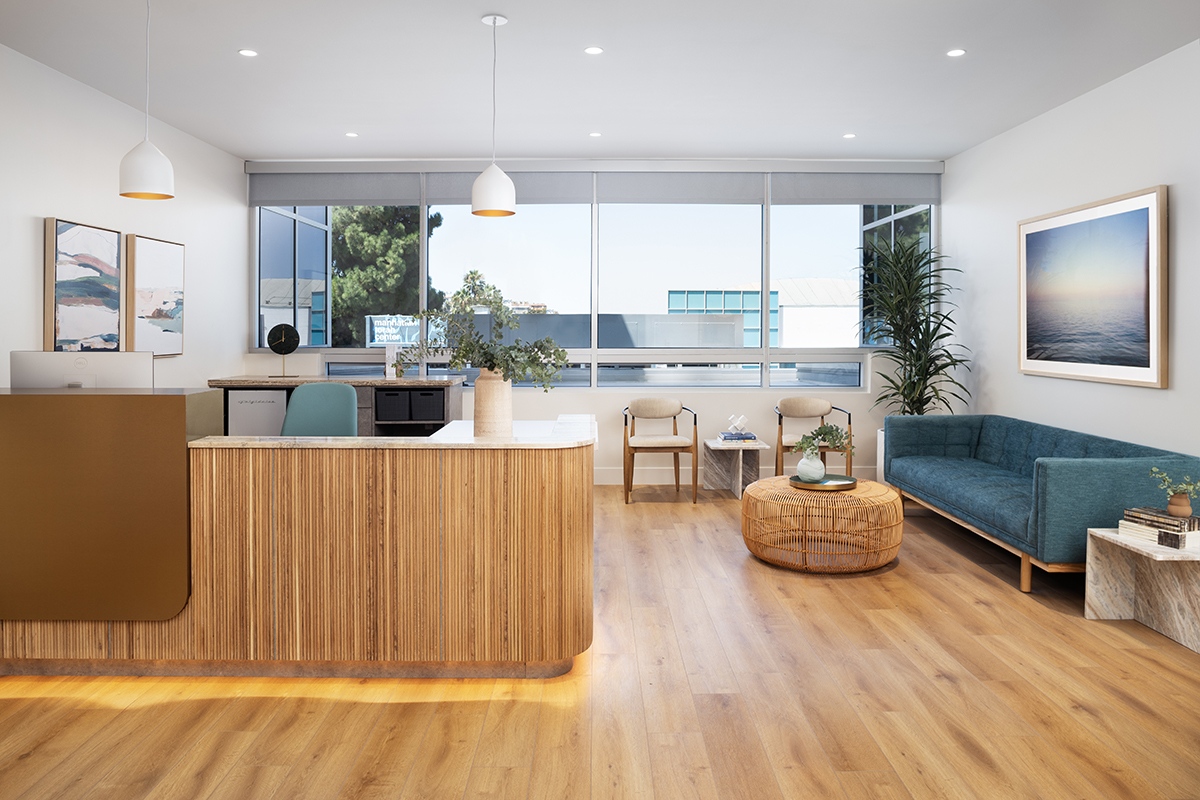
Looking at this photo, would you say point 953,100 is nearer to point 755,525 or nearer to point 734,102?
point 734,102

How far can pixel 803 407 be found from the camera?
6621mm

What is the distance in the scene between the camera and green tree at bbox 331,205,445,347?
6758 mm

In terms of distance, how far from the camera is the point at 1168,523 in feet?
10.8

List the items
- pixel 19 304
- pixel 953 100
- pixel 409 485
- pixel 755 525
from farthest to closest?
pixel 953 100 < pixel 755 525 < pixel 19 304 < pixel 409 485

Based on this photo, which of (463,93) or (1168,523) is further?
(463,93)

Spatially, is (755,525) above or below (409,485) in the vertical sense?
below

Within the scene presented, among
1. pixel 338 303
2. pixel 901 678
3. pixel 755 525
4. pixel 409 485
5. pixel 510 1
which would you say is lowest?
pixel 901 678

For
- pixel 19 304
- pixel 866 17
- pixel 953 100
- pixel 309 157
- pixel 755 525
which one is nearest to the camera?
pixel 866 17

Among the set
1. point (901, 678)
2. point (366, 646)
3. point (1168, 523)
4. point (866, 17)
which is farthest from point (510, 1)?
point (1168, 523)

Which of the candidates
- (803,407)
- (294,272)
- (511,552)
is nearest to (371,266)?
(294,272)

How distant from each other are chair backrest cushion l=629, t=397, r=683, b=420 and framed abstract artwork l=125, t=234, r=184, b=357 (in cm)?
351

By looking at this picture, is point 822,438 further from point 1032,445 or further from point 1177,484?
point 1177,484

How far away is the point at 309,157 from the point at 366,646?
4.92 m

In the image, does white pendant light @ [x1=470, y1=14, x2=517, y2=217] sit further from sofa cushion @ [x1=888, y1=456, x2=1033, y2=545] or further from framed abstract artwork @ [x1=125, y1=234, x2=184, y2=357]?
sofa cushion @ [x1=888, y1=456, x2=1033, y2=545]
